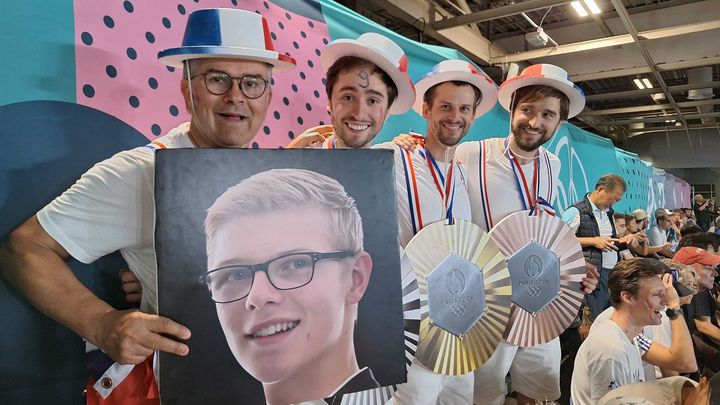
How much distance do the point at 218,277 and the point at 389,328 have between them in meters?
0.42

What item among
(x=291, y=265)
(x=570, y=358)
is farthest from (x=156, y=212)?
(x=570, y=358)

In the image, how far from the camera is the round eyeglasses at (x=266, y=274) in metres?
0.97

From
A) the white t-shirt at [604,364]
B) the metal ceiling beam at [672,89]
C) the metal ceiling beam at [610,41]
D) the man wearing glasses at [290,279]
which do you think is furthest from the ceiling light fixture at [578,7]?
the man wearing glasses at [290,279]

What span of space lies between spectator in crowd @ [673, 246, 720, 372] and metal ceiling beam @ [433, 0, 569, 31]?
2681 mm

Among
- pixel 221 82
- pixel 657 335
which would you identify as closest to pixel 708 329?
pixel 657 335

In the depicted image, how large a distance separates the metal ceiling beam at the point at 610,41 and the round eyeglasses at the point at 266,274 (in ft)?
19.0

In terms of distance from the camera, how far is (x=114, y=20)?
4.64 ft

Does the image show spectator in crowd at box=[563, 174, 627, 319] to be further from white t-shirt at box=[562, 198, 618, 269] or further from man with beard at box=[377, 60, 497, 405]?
man with beard at box=[377, 60, 497, 405]

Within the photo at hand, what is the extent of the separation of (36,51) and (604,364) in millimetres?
2393

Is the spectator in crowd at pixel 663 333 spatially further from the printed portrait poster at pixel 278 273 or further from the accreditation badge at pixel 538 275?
the printed portrait poster at pixel 278 273

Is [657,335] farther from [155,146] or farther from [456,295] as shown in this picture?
[155,146]

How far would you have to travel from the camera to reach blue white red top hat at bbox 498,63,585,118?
2.07 meters

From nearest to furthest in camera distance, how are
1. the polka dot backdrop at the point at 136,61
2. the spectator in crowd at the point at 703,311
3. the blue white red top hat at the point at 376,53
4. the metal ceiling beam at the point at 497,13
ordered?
the polka dot backdrop at the point at 136,61 < the blue white red top hat at the point at 376,53 < the spectator in crowd at the point at 703,311 < the metal ceiling beam at the point at 497,13

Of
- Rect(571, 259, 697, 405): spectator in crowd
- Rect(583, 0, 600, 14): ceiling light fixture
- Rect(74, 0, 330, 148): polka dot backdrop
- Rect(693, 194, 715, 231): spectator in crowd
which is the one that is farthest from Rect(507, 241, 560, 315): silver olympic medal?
Rect(693, 194, 715, 231): spectator in crowd
